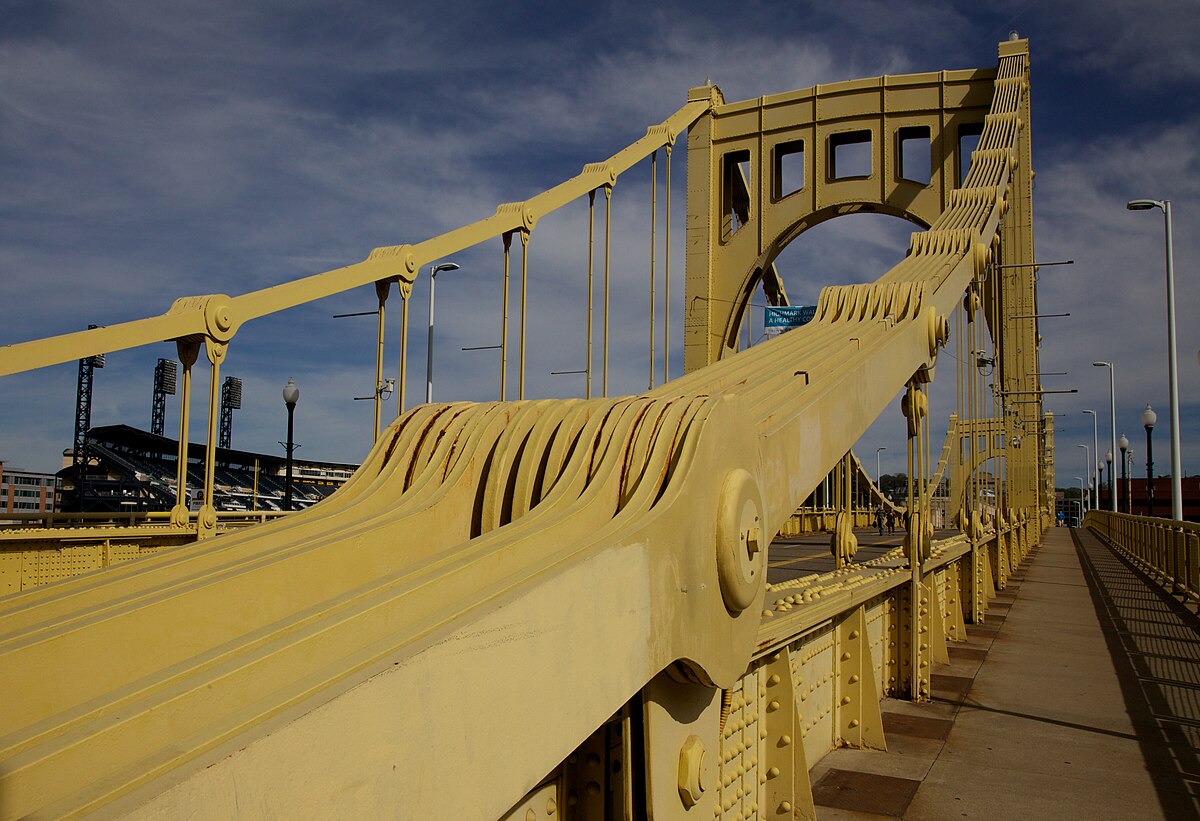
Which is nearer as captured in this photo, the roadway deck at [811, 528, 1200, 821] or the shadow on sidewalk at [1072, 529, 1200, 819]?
the roadway deck at [811, 528, 1200, 821]

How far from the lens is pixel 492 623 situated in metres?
1.68

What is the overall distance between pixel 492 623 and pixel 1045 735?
630 cm

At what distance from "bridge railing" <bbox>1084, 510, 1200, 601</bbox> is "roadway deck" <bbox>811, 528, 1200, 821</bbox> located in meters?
0.55

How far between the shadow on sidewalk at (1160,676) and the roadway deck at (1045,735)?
16 millimetres

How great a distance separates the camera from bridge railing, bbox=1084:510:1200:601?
11.3 m

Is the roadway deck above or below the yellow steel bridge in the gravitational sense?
below

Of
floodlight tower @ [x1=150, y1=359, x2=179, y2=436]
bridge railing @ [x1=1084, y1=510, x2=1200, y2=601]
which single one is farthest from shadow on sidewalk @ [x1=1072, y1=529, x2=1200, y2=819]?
floodlight tower @ [x1=150, y1=359, x2=179, y2=436]

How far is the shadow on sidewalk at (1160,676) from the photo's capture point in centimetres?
570

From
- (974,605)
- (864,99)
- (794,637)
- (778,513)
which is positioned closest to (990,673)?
(974,605)

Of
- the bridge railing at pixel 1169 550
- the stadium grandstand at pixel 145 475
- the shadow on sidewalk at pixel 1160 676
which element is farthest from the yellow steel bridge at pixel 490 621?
the stadium grandstand at pixel 145 475

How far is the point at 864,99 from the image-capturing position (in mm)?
16719

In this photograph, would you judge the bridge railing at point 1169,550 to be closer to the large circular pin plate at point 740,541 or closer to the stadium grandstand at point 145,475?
the large circular pin plate at point 740,541

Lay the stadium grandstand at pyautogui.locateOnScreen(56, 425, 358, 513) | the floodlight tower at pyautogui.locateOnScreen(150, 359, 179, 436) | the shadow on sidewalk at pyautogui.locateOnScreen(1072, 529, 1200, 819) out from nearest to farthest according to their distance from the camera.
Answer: the shadow on sidewalk at pyautogui.locateOnScreen(1072, 529, 1200, 819) → the stadium grandstand at pyautogui.locateOnScreen(56, 425, 358, 513) → the floodlight tower at pyautogui.locateOnScreen(150, 359, 179, 436)

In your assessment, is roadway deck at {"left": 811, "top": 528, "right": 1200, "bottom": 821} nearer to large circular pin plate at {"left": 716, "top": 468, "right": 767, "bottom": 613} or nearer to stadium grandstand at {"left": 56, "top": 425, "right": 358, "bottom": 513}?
large circular pin plate at {"left": 716, "top": 468, "right": 767, "bottom": 613}
